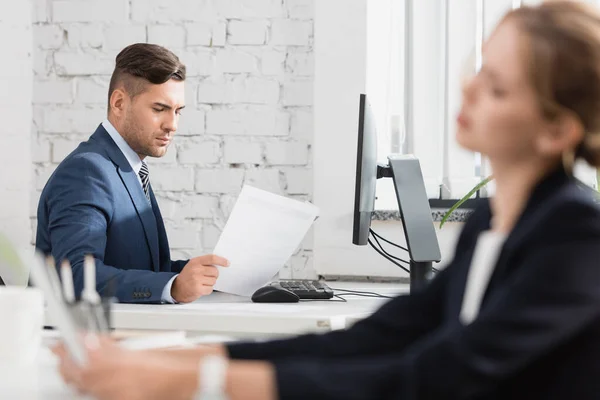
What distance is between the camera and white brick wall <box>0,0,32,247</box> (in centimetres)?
288

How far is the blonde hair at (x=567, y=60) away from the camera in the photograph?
688 millimetres

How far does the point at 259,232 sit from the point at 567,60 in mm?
1243

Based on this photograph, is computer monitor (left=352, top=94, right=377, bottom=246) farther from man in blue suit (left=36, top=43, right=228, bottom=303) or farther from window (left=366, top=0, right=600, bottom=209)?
window (left=366, top=0, right=600, bottom=209)

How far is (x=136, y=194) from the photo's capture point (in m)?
2.15

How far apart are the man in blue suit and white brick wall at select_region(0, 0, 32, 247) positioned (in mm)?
663

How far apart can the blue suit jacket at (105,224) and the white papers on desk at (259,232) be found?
14 cm

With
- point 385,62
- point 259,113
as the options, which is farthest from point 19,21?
point 385,62

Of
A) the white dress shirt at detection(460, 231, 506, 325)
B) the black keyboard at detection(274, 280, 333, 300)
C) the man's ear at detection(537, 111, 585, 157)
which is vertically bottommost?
the black keyboard at detection(274, 280, 333, 300)

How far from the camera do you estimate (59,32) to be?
9.47 ft

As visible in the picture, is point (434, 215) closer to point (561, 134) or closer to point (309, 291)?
point (309, 291)

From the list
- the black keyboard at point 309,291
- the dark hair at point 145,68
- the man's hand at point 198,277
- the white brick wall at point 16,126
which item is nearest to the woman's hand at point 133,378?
the man's hand at point 198,277

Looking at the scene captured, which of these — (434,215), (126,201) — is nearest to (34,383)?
(126,201)

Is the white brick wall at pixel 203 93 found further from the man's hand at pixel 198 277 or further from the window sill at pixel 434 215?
the man's hand at pixel 198 277

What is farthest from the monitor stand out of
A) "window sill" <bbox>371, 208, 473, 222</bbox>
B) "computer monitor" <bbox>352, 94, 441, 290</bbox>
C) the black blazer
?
the black blazer
